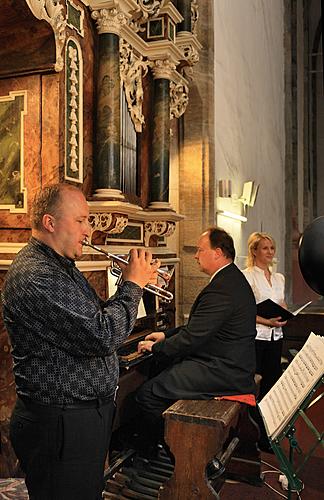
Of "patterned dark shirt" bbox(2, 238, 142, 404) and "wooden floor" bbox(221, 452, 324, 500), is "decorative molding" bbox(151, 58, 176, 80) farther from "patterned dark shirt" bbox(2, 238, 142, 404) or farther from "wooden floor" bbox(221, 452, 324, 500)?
"wooden floor" bbox(221, 452, 324, 500)

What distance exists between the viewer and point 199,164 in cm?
669

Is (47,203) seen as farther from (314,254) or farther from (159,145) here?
(159,145)

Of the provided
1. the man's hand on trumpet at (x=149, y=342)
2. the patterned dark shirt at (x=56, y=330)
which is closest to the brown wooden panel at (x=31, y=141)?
the man's hand on trumpet at (x=149, y=342)

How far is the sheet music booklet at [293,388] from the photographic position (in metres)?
2.57

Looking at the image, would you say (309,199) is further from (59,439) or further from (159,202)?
(59,439)

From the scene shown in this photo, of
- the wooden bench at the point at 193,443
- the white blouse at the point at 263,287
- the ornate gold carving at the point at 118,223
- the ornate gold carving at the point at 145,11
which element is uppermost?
the ornate gold carving at the point at 145,11

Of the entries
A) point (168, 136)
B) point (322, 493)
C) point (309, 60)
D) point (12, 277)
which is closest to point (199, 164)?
point (168, 136)

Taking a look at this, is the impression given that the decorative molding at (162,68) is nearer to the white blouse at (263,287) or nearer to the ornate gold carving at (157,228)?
the ornate gold carving at (157,228)

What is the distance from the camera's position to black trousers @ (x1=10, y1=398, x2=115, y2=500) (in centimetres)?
234

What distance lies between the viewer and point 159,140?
208 inches

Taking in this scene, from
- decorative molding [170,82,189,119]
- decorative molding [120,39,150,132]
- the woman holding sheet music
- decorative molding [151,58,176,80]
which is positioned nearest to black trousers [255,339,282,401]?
the woman holding sheet music

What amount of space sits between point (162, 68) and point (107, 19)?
1132mm

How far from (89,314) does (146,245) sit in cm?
315

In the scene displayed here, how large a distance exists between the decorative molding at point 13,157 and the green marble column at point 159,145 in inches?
65.8
